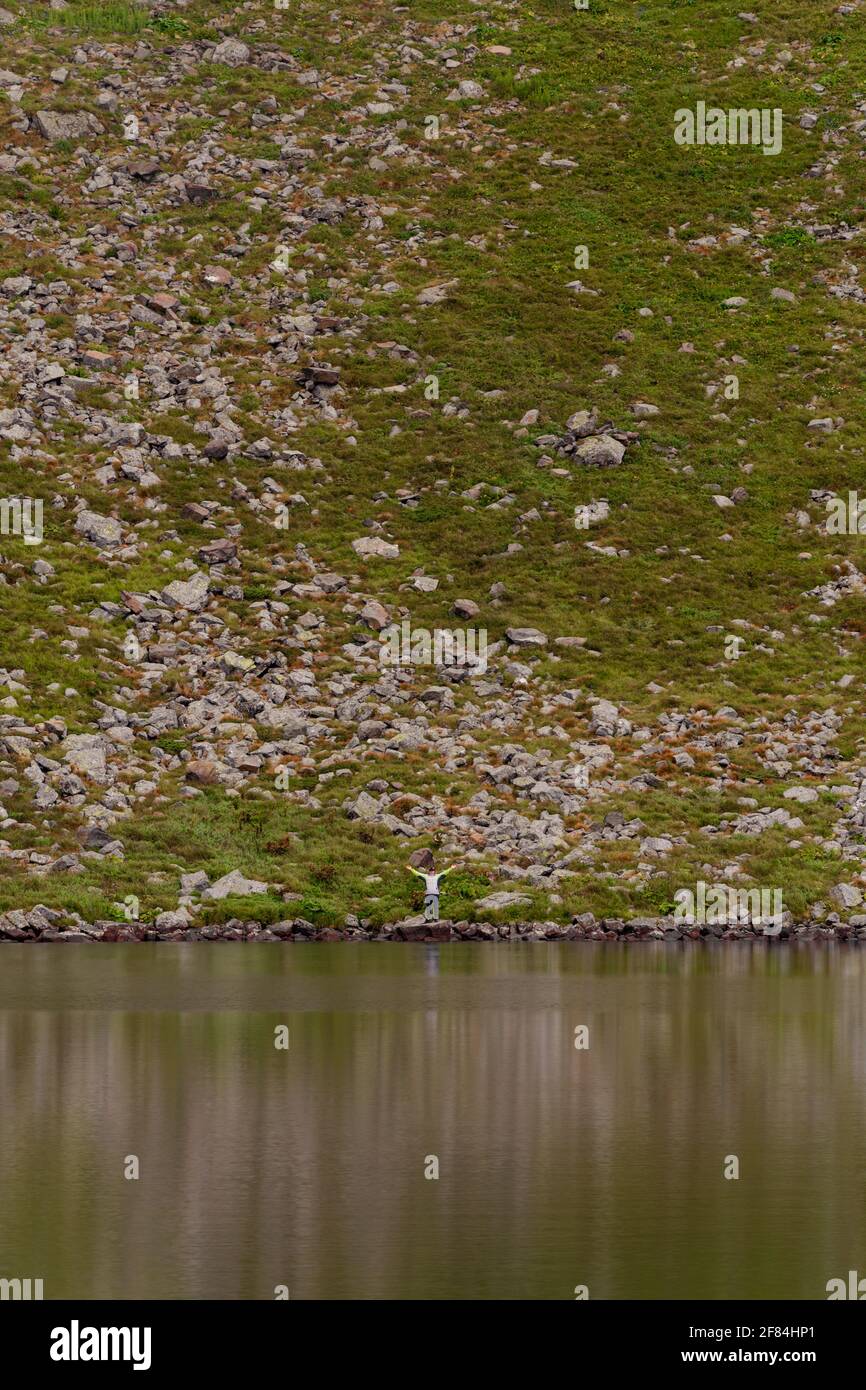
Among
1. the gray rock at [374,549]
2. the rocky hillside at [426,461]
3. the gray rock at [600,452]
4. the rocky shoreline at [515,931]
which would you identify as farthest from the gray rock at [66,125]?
the rocky shoreline at [515,931]

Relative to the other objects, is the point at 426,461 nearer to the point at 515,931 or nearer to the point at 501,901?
the point at 501,901

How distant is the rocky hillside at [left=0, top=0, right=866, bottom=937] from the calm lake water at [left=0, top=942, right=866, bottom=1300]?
15145mm

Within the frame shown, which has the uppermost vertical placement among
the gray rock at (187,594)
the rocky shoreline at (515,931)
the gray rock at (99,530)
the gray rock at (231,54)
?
the gray rock at (231,54)

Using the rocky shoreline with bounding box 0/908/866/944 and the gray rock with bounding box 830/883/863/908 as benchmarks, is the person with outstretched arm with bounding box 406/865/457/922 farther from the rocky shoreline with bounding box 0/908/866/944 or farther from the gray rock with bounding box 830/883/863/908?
the gray rock with bounding box 830/883/863/908

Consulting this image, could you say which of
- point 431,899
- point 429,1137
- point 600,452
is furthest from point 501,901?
point 600,452

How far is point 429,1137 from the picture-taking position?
23.3 metres

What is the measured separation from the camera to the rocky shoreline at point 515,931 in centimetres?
4981

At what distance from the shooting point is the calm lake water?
17.8 m

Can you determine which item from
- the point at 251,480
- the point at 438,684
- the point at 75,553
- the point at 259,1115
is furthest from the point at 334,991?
the point at 251,480

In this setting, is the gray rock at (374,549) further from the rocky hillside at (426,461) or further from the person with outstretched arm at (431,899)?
the person with outstretched arm at (431,899)

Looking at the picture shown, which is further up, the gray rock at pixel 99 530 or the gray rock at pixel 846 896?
the gray rock at pixel 99 530

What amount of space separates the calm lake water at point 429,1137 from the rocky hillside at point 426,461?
15145 mm

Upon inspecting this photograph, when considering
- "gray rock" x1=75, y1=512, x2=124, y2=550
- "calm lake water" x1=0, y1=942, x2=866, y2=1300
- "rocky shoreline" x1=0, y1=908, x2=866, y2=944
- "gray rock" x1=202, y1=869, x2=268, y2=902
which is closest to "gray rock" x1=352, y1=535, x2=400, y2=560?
"gray rock" x1=75, y1=512, x2=124, y2=550

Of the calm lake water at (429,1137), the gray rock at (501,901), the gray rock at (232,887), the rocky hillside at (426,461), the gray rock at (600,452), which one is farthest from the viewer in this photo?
the gray rock at (600,452)
